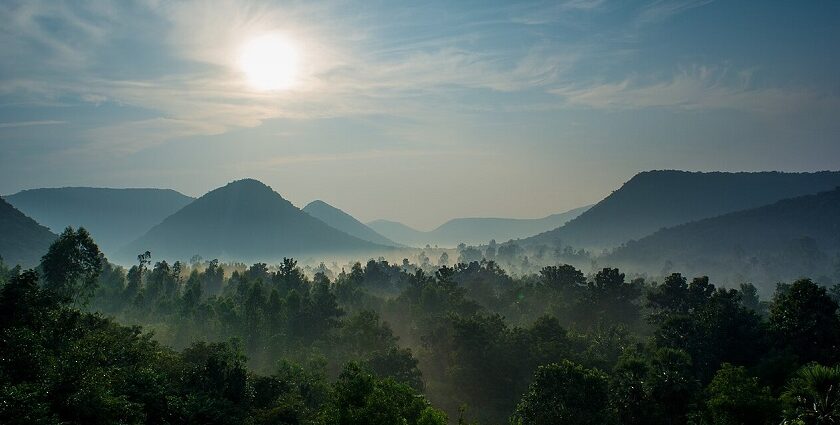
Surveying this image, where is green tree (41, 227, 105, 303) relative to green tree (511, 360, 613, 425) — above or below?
above

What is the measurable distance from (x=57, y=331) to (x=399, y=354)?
40.8 metres

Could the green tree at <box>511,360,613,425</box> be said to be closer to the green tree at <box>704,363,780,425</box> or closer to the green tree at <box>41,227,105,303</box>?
the green tree at <box>704,363,780,425</box>

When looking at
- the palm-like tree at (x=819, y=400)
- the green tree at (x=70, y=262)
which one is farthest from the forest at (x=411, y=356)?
the green tree at (x=70, y=262)

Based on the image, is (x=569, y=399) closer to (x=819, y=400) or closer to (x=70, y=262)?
(x=819, y=400)

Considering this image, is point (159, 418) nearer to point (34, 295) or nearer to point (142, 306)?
point (34, 295)

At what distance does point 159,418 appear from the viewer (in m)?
33.5

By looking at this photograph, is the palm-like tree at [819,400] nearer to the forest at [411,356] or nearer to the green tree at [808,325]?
the forest at [411,356]

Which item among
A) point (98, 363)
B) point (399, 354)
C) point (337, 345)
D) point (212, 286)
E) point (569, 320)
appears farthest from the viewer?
point (212, 286)

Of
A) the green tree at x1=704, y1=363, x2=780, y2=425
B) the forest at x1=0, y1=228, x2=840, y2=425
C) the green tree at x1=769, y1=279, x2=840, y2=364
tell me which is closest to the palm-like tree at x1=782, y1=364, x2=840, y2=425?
the forest at x1=0, y1=228, x2=840, y2=425

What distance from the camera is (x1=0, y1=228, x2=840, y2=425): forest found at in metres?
30.0

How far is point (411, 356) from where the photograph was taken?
76062 mm

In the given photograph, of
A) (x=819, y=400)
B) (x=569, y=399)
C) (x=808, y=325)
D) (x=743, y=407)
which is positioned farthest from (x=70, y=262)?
(x=808, y=325)

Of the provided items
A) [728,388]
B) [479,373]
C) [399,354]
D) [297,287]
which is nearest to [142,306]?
[297,287]

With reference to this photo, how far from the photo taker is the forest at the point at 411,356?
3002cm
